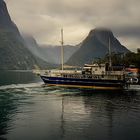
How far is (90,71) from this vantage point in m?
105

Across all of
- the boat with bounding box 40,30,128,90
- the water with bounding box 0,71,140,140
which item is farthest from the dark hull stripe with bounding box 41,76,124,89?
the water with bounding box 0,71,140,140

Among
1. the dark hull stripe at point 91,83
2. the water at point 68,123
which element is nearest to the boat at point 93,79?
the dark hull stripe at point 91,83

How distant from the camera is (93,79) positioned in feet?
333

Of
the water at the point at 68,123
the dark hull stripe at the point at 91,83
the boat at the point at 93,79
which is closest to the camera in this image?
the water at the point at 68,123

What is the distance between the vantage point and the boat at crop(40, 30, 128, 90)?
101625 millimetres

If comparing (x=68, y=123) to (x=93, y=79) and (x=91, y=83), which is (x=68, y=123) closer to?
(x=93, y=79)

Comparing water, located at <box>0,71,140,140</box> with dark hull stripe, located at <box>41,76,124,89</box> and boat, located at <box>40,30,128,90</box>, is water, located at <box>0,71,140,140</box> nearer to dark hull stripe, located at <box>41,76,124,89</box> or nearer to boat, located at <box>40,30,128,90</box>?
dark hull stripe, located at <box>41,76,124,89</box>

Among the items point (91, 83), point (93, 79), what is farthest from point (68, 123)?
point (91, 83)

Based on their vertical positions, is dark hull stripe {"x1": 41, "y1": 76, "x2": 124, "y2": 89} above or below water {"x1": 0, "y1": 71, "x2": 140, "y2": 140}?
above

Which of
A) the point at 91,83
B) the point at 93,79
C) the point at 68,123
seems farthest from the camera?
the point at 91,83

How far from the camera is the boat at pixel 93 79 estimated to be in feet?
333

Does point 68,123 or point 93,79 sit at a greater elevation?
point 93,79

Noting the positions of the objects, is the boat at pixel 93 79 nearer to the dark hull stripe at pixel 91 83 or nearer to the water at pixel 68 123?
the dark hull stripe at pixel 91 83

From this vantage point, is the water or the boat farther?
the boat
